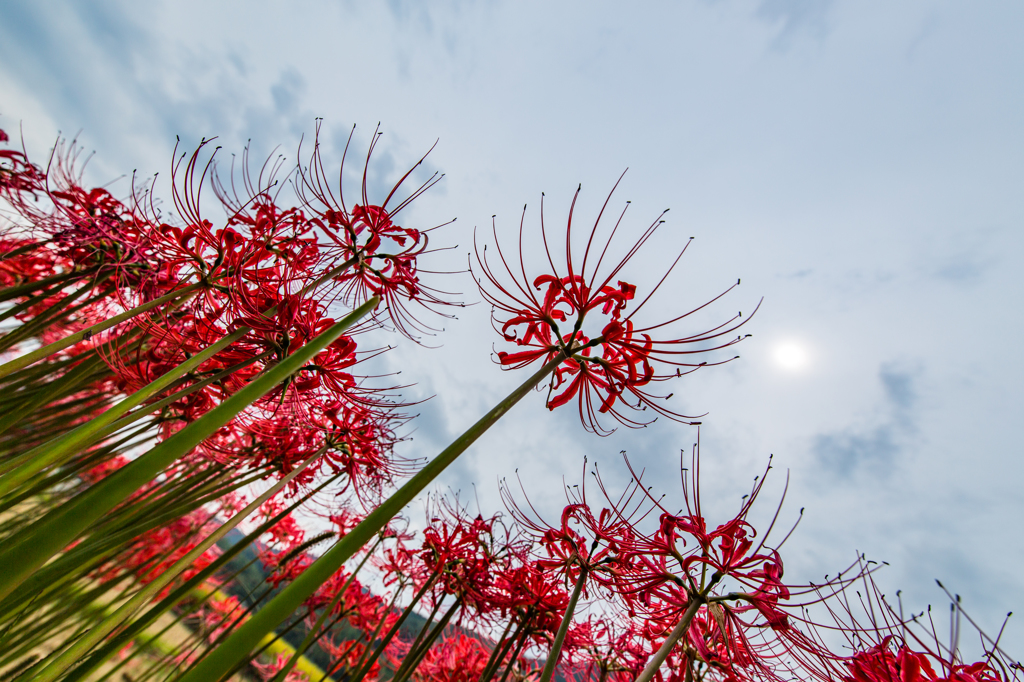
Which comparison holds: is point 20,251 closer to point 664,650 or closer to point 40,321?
point 40,321

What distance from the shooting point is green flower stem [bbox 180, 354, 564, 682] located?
883 mm

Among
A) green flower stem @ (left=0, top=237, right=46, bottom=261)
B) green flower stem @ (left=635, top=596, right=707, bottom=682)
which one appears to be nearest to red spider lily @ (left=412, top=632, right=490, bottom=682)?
green flower stem @ (left=635, top=596, right=707, bottom=682)

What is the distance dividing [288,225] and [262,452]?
6.58 ft

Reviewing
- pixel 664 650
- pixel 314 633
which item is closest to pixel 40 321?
pixel 314 633

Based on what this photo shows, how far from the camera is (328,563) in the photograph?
1095 mm

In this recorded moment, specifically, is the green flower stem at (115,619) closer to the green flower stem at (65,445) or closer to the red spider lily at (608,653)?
the green flower stem at (65,445)

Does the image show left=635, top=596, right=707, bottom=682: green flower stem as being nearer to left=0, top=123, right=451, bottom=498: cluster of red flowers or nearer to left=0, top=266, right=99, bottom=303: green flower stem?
left=0, top=123, right=451, bottom=498: cluster of red flowers

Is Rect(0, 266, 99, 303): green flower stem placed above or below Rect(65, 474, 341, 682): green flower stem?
above

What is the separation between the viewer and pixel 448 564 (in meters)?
3.50

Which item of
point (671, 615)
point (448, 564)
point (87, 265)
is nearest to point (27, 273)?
point (87, 265)

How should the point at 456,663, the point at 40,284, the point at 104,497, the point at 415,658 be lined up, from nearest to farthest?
the point at 104,497, the point at 415,658, the point at 40,284, the point at 456,663

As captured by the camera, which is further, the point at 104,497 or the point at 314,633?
the point at 314,633

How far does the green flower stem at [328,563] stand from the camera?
2.90ft

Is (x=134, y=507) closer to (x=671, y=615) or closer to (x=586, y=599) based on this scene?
(x=586, y=599)
